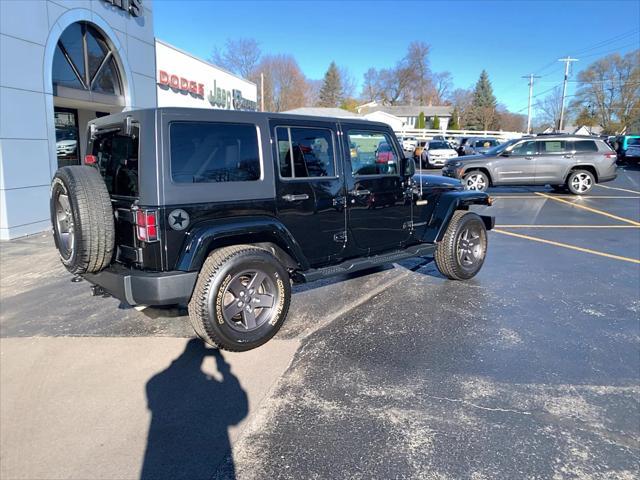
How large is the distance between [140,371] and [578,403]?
10.6ft

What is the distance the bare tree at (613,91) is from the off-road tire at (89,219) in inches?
2919

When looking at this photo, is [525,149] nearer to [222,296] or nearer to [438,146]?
[438,146]

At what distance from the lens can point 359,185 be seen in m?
4.90

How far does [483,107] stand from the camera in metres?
78.6

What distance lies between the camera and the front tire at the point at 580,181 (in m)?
14.8

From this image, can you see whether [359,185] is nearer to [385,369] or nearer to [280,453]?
[385,369]

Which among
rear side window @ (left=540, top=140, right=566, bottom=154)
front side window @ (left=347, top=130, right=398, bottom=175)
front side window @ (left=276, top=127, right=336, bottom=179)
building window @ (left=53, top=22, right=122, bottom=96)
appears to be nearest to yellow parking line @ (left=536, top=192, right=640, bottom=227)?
rear side window @ (left=540, top=140, right=566, bottom=154)

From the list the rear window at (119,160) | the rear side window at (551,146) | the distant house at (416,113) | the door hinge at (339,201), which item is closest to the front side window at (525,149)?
the rear side window at (551,146)

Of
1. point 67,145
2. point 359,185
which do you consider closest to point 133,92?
point 67,145

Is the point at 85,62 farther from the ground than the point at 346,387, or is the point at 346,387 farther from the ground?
the point at 85,62

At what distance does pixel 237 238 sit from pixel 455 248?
9.89 ft

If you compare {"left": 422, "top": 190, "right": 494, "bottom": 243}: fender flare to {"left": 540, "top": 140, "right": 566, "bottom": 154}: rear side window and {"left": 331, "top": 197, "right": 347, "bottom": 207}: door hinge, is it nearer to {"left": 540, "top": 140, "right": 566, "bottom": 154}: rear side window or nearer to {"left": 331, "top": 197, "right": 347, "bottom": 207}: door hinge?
{"left": 331, "top": 197, "right": 347, "bottom": 207}: door hinge

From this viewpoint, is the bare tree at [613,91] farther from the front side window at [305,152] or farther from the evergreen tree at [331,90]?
the front side window at [305,152]

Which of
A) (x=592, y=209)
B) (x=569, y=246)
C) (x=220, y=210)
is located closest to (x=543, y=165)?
(x=592, y=209)
